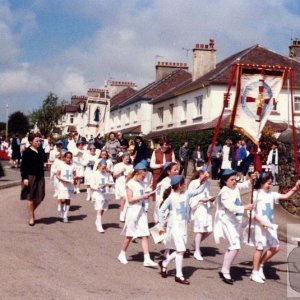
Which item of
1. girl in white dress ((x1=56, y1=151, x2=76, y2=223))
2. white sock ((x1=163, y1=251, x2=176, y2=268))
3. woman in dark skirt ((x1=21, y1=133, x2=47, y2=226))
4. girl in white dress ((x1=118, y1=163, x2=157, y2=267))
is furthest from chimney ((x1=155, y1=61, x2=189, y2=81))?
white sock ((x1=163, y1=251, x2=176, y2=268))

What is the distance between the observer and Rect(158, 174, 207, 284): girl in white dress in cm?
868

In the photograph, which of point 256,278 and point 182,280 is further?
point 256,278

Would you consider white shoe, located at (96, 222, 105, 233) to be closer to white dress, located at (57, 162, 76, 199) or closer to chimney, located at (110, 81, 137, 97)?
white dress, located at (57, 162, 76, 199)

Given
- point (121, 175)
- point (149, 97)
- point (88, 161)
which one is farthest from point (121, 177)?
point (149, 97)

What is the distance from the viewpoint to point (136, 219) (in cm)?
975

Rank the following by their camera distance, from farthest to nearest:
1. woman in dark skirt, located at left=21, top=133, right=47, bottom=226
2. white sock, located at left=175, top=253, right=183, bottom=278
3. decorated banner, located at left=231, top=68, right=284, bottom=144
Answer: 1. woman in dark skirt, located at left=21, top=133, right=47, bottom=226
2. decorated banner, located at left=231, top=68, right=284, bottom=144
3. white sock, located at left=175, top=253, right=183, bottom=278

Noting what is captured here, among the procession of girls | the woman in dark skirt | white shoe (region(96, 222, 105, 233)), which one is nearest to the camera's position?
the procession of girls

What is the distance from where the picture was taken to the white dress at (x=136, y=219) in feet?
31.7

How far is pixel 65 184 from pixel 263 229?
5952 mm

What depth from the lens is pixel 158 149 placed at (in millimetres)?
14367

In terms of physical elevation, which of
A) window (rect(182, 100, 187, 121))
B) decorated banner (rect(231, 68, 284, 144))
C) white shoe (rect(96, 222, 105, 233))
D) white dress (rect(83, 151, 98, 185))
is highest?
window (rect(182, 100, 187, 121))

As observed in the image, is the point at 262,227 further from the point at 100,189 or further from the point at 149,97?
the point at 149,97

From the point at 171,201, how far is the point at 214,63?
36.2 meters

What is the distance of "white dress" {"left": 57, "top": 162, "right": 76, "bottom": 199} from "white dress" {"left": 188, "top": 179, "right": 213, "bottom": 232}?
3946mm
